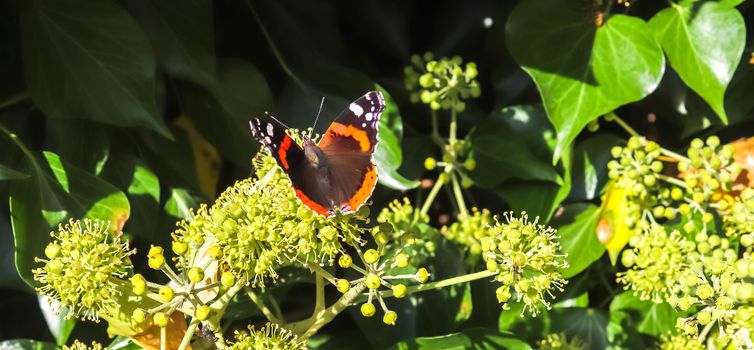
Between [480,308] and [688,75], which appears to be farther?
[480,308]

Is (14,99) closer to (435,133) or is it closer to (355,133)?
(355,133)

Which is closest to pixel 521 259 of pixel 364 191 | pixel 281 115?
pixel 364 191

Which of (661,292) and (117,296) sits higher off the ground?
(117,296)

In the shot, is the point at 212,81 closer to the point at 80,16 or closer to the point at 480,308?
the point at 80,16

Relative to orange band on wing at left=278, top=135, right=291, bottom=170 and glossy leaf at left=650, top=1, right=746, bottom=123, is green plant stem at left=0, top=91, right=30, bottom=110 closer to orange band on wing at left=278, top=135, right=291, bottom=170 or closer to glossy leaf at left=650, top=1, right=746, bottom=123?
orange band on wing at left=278, top=135, right=291, bottom=170

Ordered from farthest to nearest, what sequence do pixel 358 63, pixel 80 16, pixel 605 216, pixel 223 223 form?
pixel 358 63, pixel 605 216, pixel 80 16, pixel 223 223

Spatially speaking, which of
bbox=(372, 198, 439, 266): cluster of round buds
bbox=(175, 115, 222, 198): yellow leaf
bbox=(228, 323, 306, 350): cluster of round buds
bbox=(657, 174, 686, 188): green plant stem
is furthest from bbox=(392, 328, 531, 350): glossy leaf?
bbox=(175, 115, 222, 198): yellow leaf

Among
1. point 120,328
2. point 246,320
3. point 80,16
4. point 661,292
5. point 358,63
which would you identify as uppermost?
point 80,16

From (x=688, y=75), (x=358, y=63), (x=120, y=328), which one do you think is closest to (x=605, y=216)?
(x=688, y=75)
